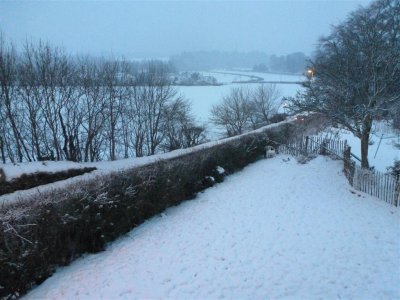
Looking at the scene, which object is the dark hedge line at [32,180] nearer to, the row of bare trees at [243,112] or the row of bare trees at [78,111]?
the row of bare trees at [78,111]

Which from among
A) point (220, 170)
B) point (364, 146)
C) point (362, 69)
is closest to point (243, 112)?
point (364, 146)

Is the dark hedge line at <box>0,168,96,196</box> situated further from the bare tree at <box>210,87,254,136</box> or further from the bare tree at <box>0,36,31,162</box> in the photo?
the bare tree at <box>210,87,254,136</box>

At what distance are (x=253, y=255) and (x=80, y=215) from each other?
4164 mm

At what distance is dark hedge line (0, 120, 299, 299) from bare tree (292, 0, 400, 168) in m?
6.29

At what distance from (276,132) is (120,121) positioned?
12.5 meters

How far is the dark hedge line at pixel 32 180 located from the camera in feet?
41.0

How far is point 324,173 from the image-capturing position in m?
15.1

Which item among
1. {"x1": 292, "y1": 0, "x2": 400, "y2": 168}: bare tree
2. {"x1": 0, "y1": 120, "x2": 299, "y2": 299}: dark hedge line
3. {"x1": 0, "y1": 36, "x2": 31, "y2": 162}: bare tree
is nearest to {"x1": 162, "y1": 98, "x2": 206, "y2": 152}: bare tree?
{"x1": 0, "y1": 36, "x2": 31, "y2": 162}: bare tree

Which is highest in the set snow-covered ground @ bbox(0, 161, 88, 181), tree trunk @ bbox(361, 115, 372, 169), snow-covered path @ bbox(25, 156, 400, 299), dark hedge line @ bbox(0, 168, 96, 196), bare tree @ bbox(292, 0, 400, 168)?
bare tree @ bbox(292, 0, 400, 168)

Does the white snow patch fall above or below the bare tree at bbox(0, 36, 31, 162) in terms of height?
below

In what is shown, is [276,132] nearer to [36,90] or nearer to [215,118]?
[36,90]

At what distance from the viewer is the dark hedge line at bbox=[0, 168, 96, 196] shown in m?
12.5

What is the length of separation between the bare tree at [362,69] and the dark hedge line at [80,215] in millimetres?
6293

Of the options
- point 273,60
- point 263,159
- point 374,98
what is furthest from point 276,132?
point 273,60
